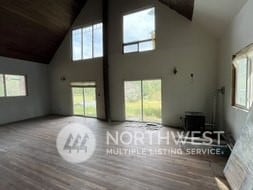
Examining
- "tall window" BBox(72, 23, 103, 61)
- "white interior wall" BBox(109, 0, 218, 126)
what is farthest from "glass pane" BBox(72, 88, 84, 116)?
"white interior wall" BBox(109, 0, 218, 126)

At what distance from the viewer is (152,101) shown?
6.28 metres

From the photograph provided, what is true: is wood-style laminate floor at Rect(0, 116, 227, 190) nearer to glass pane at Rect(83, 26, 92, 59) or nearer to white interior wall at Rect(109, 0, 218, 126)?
white interior wall at Rect(109, 0, 218, 126)

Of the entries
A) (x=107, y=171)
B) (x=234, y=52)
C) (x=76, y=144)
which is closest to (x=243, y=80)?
(x=234, y=52)

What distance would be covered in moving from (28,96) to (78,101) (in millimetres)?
2523

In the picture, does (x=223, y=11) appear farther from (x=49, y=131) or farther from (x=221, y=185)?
(x=49, y=131)

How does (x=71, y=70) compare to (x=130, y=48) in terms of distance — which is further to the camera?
(x=71, y=70)

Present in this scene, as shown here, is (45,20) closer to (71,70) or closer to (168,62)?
(71,70)

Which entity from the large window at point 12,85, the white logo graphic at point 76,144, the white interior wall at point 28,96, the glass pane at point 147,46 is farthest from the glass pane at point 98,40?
the large window at point 12,85

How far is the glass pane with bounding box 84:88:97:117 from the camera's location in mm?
7676

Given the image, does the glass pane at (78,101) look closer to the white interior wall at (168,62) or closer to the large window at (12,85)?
the white interior wall at (168,62)

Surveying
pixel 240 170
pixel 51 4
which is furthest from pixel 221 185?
pixel 51 4

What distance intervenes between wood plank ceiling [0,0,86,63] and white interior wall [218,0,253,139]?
6368 mm

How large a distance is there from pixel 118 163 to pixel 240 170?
80.8 inches

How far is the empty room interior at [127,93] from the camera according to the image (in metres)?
2.71
